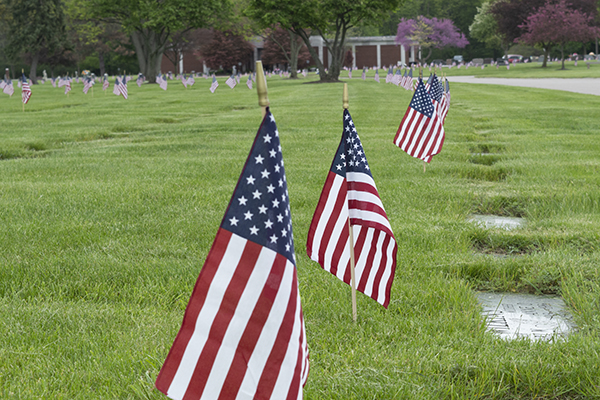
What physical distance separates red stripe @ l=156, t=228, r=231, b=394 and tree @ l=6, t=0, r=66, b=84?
57654 mm

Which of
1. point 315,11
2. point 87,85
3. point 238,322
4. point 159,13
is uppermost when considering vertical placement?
point 159,13

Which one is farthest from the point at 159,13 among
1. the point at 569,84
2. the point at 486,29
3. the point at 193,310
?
the point at 486,29

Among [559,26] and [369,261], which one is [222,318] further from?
[559,26]

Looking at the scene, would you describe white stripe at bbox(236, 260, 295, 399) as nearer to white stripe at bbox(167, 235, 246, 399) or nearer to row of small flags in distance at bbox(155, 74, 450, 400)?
row of small flags in distance at bbox(155, 74, 450, 400)

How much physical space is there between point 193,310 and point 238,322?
0.53 feet

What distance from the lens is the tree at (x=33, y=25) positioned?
174 feet

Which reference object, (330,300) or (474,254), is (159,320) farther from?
(474,254)

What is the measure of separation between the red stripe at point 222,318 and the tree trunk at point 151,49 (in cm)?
4976

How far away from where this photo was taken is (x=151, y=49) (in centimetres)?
5106

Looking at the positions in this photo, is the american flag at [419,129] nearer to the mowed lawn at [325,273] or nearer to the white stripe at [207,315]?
the mowed lawn at [325,273]

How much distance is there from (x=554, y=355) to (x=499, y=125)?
38.9ft

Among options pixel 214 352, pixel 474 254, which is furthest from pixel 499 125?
pixel 214 352

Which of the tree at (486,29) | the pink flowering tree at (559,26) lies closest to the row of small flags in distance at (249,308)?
the pink flowering tree at (559,26)

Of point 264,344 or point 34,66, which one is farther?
point 34,66
